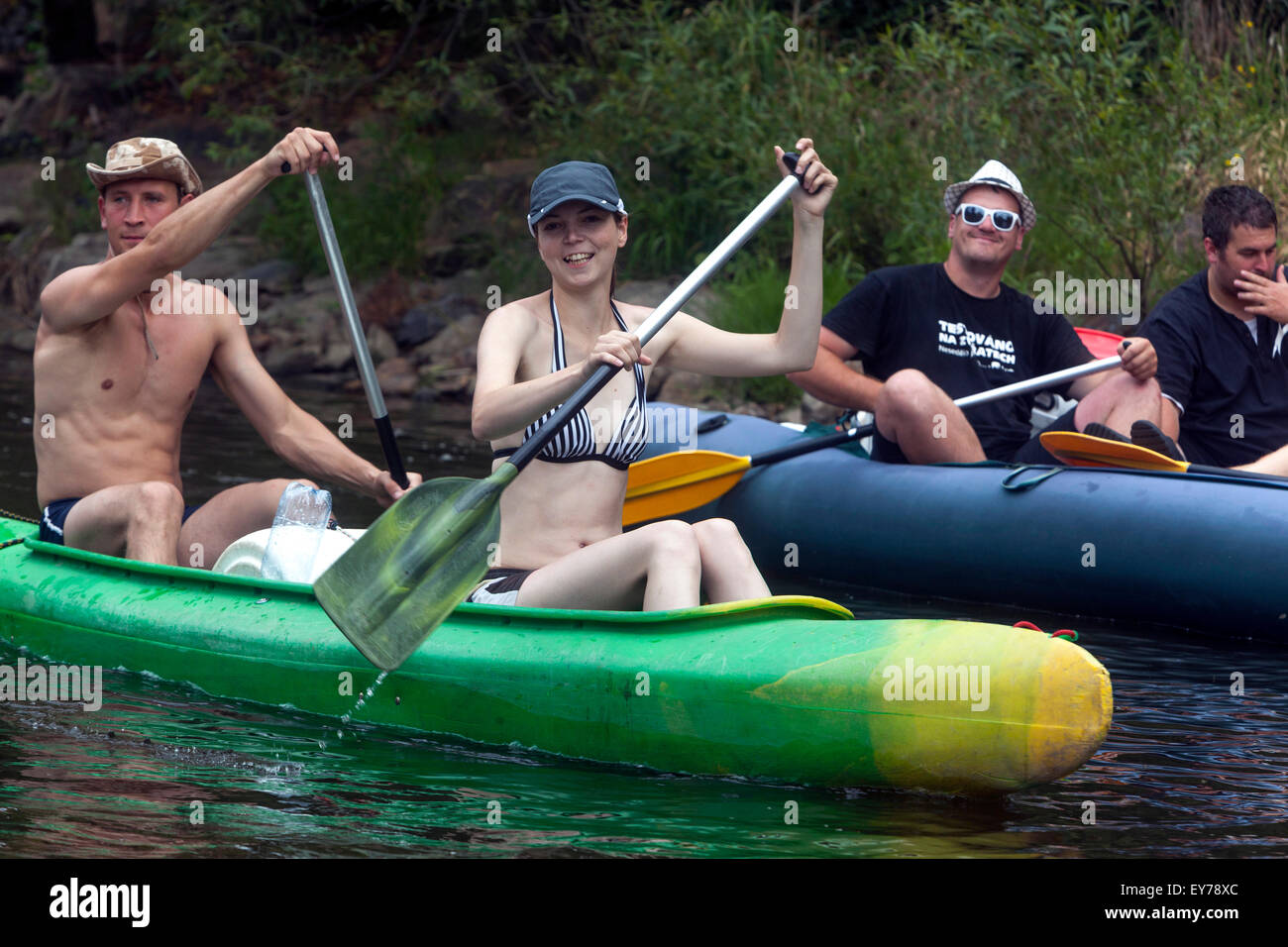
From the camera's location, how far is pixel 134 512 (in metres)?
4.28

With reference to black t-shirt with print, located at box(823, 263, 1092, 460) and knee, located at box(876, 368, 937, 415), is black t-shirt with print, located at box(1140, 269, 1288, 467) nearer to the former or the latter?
black t-shirt with print, located at box(823, 263, 1092, 460)

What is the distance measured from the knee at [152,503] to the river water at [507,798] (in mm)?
414

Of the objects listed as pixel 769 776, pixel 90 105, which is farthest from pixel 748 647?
pixel 90 105

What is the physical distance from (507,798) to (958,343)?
10.1 feet

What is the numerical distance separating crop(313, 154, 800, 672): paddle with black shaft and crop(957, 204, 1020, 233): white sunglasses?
7.99 feet

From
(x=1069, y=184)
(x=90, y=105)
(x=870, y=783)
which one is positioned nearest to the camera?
(x=870, y=783)

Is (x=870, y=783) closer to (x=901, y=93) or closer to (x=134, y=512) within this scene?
(x=134, y=512)

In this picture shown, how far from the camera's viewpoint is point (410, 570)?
11.9 feet

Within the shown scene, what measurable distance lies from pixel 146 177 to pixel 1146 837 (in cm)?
291

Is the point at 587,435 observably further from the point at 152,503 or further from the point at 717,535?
the point at 152,503

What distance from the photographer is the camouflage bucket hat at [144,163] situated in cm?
424

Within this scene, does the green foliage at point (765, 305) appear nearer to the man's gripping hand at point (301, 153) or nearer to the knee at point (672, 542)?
the man's gripping hand at point (301, 153)

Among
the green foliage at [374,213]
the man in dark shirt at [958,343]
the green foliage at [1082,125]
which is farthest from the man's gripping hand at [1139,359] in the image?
the green foliage at [374,213]
